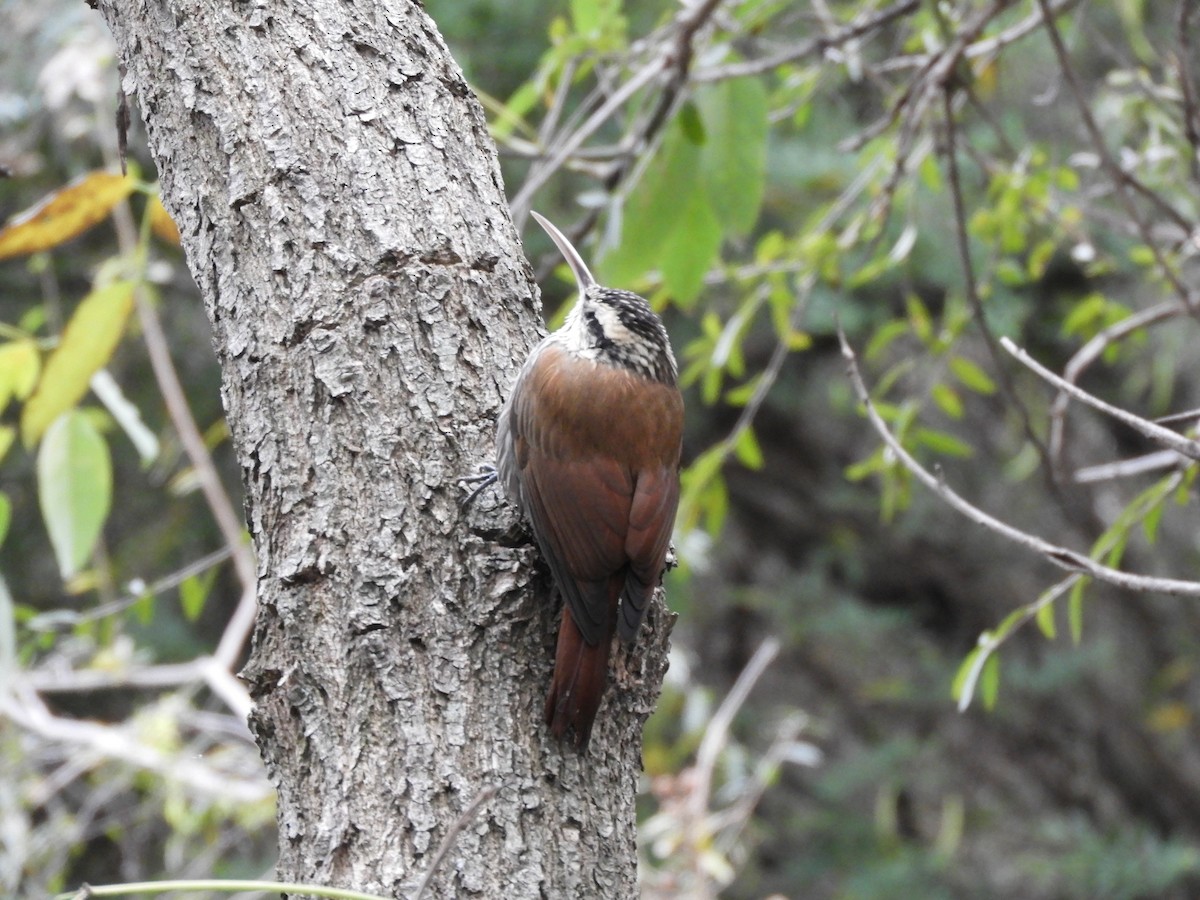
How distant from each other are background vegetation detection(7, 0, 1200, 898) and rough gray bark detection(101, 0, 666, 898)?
A: 28.2 inches

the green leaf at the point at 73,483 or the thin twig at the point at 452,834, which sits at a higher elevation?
the green leaf at the point at 73,483

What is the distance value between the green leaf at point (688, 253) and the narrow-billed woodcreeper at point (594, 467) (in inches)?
12.1

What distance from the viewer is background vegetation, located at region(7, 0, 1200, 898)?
2863 mm

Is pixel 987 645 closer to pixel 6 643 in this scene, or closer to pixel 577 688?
pixel 577 688

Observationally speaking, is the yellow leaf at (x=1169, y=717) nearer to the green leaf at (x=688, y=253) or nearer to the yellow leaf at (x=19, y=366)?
the green leaf at (x=688, y=253)

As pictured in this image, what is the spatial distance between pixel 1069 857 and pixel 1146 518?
4573 mm

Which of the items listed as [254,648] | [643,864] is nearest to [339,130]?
[254,648]

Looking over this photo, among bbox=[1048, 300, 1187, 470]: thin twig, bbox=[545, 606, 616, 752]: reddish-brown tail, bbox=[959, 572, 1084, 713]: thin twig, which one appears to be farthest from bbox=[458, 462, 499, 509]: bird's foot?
bbox=[1048, 300, 1187, 470]: thin twig

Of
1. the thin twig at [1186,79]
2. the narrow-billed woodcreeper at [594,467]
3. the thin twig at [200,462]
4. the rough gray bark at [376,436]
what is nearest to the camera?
the rough gray bark at [376,436]

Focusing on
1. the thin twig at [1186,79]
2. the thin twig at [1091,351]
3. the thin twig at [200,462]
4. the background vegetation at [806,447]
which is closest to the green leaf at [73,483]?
the background vegetation at [806,447]

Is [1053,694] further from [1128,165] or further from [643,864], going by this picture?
[1128,165]

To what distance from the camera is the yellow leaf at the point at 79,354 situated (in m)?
2.46

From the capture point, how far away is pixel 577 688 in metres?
1.63

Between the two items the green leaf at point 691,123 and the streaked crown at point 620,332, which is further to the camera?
the green leaf at point 691,123
